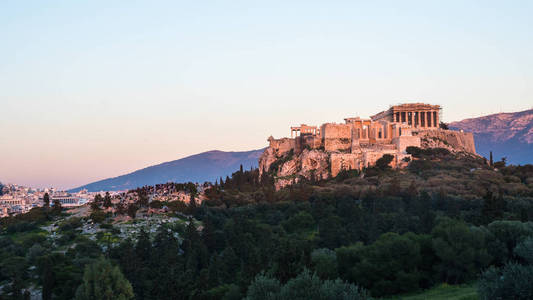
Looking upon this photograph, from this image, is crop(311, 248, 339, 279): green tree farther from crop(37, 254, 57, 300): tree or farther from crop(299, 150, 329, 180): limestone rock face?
crop(299, 150, 329, 180): limestone rock face

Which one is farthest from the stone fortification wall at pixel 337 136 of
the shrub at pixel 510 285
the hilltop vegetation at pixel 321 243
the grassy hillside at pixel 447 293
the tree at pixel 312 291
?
the shrub at pixel 510 285

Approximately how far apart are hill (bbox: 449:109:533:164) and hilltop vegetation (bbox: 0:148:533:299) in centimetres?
9647

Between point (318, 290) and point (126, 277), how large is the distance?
23575mm

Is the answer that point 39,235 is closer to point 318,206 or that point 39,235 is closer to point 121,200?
point 121,200

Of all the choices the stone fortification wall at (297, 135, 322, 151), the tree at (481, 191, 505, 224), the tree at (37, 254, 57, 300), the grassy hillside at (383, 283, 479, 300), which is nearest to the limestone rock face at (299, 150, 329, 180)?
the stone fortification wall at (297, 135, 322, 151)

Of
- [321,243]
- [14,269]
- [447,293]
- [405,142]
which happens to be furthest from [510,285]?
[405,142]

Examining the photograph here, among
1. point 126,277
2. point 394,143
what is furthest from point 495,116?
point 126,277

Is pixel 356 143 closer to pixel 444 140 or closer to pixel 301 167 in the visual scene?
pixel 301 167

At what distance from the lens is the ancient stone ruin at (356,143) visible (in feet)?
274

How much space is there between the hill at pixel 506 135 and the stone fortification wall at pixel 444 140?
72326 millimetres

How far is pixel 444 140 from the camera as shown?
92.2 meters

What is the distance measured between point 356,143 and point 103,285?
2248 inches

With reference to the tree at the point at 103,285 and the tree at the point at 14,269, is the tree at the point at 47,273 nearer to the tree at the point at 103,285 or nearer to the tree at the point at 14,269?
the tree at the point at 14,269

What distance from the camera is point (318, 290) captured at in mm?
Result: 23688
